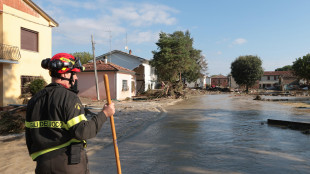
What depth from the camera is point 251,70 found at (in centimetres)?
5134

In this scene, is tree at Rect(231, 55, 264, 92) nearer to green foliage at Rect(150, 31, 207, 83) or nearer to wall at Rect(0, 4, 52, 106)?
green foliage at Rect(150, 31, 207, 83)

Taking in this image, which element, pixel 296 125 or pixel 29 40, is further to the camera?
pixel 29 40

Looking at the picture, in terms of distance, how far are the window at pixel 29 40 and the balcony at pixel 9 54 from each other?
0.92 metres

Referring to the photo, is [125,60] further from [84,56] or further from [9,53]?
[84,56]

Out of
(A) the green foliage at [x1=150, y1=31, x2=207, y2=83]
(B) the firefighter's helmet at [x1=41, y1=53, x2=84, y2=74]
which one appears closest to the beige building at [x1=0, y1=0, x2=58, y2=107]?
(B) the firefighter's helmet at [x1=41, y1=53, x2=84, y2=74]

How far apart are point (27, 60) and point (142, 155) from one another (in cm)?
1240

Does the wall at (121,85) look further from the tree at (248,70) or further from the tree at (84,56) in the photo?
the tree at (84,56)

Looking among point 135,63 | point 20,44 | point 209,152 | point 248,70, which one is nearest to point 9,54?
point 20,44

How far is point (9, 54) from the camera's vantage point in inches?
520

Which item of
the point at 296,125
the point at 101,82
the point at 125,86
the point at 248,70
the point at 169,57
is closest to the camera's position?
the point at 296,125

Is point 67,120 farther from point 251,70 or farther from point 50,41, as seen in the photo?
point 251,70

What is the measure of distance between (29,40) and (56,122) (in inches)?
600

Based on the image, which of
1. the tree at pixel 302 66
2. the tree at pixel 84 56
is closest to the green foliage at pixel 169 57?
the tree at pixel 302 66

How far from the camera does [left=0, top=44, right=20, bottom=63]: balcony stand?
41.9 feet
